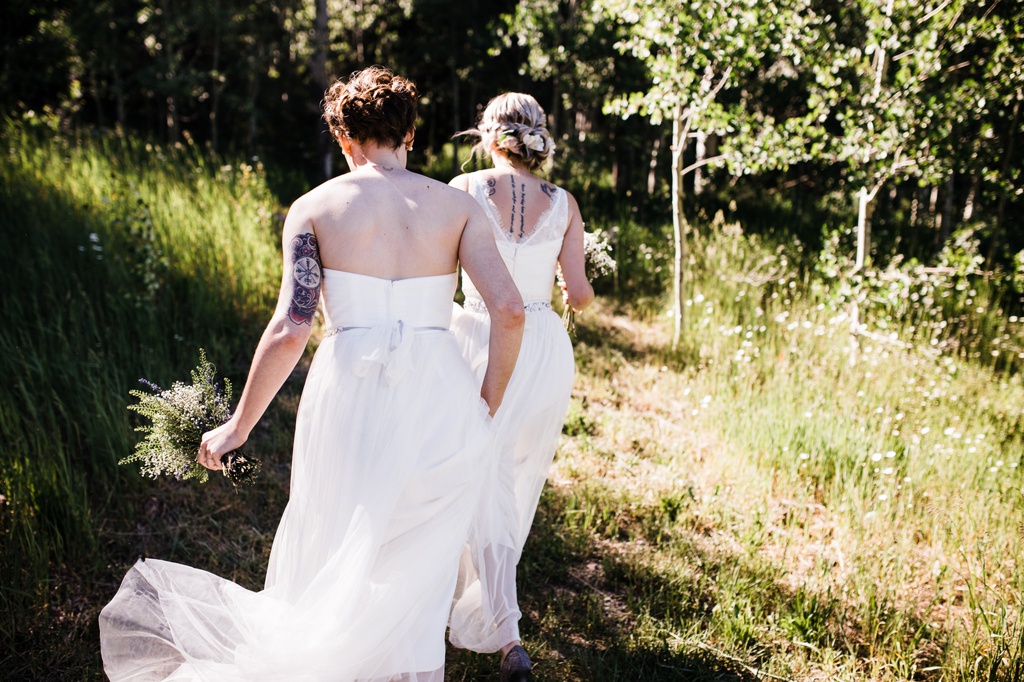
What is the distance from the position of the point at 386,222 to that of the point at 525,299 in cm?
117

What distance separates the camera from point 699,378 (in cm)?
577

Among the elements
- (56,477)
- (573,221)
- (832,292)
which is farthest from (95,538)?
(832,292)

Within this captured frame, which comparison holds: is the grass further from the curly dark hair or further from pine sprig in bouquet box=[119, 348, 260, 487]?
the curly dark hair

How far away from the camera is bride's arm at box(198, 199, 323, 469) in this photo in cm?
214

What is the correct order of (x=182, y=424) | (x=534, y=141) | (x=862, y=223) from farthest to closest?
(x=862, y=223) → (x=534, y=141) → (x=182, y=424)

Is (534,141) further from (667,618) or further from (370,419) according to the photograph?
(667,618)

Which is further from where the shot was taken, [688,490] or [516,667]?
[688,490]

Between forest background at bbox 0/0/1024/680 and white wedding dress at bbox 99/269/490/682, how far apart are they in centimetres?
81

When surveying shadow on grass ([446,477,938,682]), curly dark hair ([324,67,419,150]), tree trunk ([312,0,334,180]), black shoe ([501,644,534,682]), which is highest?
tree trunk ([312,0,334,180])

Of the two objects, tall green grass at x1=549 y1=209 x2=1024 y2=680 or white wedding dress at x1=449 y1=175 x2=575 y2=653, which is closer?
white wedding dress at x1=449 y1=175 x2=575 y2=653

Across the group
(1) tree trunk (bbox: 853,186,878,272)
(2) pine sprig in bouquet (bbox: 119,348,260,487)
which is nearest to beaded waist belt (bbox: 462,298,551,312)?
(2) pine sprig in bouquet (bbox: 119,348,260,487)

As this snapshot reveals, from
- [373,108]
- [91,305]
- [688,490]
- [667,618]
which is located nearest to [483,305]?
[373,108]

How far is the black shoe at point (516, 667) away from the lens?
2.71 meters

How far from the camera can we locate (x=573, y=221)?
3.30 metres
